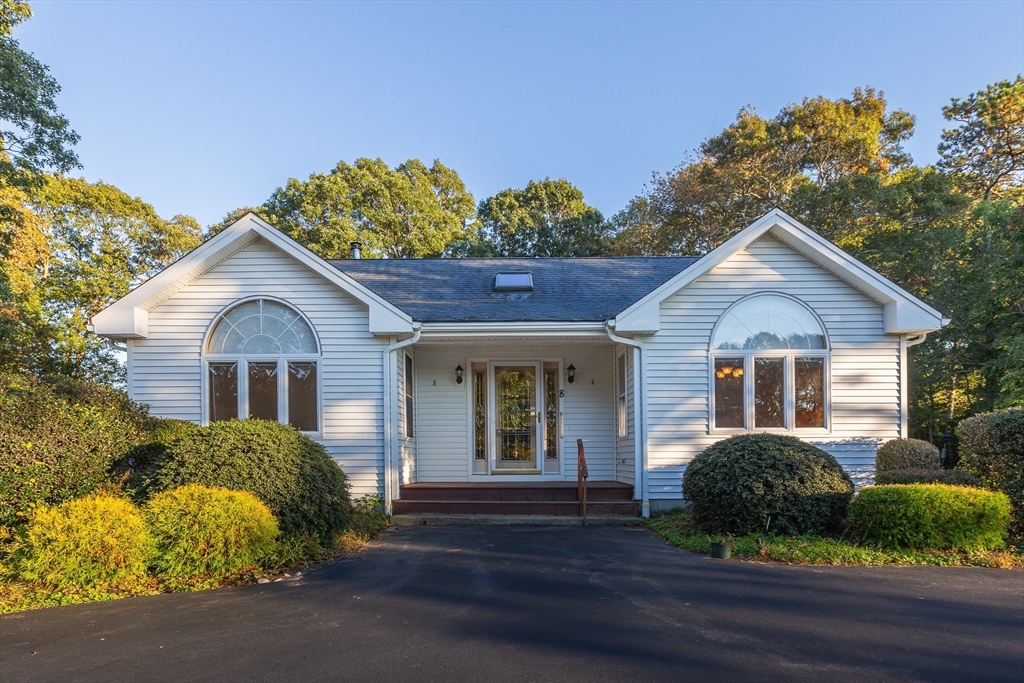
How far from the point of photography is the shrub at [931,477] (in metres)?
8.22

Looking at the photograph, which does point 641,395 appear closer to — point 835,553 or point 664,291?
point 664,291

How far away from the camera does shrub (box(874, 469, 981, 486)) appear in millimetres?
8219

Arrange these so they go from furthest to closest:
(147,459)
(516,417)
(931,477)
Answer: (516,417)
(931,477)
(147,459)

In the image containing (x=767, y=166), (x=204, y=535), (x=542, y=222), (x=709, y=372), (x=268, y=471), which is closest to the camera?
(x=204, y=535)

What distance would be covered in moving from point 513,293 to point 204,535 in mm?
7105

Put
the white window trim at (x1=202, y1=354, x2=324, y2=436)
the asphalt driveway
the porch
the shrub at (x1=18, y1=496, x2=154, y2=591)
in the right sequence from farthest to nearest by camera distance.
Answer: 1. the white window trim at (x1=202, y1=354, x2=324, y2=436)
2. the porch
3. the shrub at (x1=18, y1=496, x2=154, y2=591)
4. the asphalt driveway

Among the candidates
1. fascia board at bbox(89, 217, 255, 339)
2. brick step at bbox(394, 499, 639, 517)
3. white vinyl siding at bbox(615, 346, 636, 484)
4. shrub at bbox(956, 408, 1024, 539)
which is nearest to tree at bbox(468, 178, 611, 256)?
white vinyl siding at bbox(615, 346, 636, 484)

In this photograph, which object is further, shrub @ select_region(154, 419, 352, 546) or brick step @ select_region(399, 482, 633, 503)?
brick step @ select_region(399, 482, 633, 503)

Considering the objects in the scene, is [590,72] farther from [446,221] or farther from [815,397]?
[446,221]

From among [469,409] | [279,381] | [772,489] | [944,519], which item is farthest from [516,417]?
[944,519]

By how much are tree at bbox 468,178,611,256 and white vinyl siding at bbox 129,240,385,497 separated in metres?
19.4

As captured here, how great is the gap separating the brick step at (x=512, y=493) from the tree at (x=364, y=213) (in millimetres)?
15598

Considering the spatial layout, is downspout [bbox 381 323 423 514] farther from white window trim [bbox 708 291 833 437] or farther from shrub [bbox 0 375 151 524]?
white window trim [bbox 708 291 833 437]

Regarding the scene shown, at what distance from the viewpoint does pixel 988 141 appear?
20.8m
